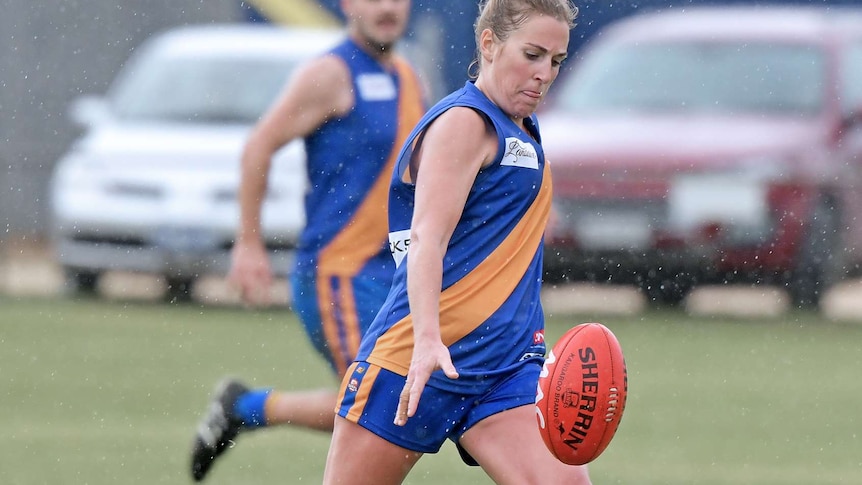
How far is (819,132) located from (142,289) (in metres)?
5.73

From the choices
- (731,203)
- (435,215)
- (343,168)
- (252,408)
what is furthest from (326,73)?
(731,203)

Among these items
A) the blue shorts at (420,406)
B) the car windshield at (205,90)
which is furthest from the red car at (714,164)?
the blue shorts at (420,406)

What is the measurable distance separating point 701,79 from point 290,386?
5.25 meters

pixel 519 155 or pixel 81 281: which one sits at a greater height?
pixel 519 155

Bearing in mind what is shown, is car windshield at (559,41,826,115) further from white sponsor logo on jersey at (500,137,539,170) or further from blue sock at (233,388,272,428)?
white sponsor logo on jersey at (500,137,539,170)

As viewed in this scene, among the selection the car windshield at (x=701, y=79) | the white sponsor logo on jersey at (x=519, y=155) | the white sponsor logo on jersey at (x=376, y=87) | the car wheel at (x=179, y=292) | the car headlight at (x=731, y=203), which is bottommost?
the car wheel at (x=179, y=292)

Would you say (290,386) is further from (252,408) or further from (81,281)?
(81,281)

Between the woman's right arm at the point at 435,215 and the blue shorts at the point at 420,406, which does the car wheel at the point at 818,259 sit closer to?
the blue shorts at the point at 420,406

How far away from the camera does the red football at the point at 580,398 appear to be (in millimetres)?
4352

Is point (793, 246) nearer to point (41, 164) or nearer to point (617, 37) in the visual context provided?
point (617, 37)

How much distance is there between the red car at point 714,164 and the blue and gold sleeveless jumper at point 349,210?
6.55m

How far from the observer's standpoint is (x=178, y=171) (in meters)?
13.5

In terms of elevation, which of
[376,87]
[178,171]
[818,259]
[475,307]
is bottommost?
[818,259]

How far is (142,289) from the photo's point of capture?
1479 cm
